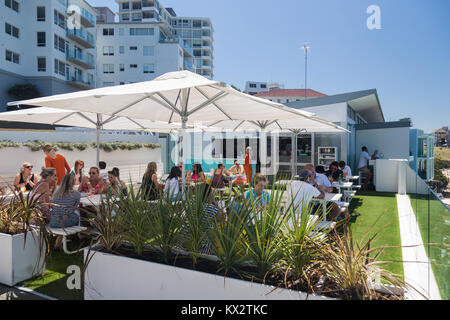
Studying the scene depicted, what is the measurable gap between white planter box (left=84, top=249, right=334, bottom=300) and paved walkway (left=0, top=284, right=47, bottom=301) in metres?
0.68

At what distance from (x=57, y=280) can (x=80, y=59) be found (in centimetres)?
3385

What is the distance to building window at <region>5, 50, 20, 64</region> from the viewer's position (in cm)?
2688

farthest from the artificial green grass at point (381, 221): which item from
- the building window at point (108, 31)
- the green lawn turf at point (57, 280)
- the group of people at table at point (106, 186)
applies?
the building window at point (108, 31)

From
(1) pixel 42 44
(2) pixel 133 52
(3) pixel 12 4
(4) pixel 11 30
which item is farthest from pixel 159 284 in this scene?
(2) pixel 133 52

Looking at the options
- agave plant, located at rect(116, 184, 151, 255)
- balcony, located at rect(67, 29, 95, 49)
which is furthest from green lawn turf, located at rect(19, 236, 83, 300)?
balcony, located at rect(67, 29, 95, 49)

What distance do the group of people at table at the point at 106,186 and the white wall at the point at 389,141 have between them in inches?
238

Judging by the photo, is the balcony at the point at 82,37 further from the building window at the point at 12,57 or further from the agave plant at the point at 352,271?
the agave plant at the point at 352,271

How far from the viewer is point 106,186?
554cm

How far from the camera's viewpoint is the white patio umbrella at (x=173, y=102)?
4.21 m

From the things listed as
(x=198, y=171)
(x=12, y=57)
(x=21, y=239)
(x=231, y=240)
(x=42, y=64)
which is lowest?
(x=21, y=239)

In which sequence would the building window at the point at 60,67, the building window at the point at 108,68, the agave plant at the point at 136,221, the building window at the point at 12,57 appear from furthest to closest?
the building window at the point at 108,68, the building window at the point at 60,67, the building window at the point at 12,57, the agave plant at the point at 136,221

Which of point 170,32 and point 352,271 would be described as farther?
point 170,32

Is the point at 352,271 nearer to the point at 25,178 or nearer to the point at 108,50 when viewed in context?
the point at 25,178
